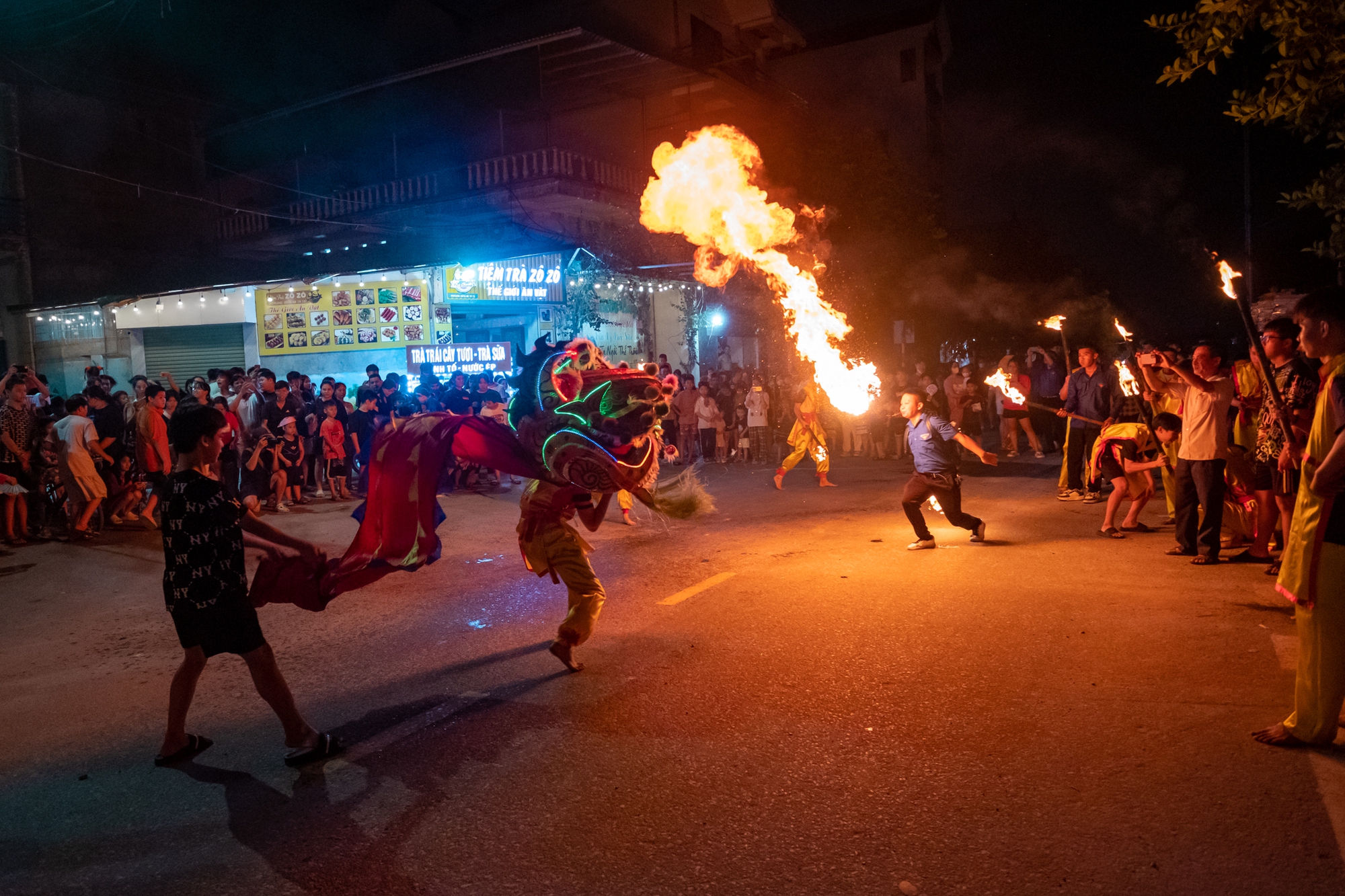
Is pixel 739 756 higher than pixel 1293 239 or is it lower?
lower

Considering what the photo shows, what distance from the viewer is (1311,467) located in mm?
4043

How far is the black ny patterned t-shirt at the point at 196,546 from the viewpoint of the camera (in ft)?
13.8

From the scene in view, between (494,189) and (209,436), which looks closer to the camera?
(209,436)

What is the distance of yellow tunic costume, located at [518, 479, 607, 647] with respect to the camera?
543 cm

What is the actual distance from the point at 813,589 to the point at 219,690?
4.25 m

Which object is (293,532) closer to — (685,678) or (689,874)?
(685,678)

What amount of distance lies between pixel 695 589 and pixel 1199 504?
4645mm

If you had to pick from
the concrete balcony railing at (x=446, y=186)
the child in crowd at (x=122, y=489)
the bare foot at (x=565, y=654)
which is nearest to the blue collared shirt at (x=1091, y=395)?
the bare foot at (x=565, y=654)

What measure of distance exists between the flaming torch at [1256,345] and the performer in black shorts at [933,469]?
3319mm

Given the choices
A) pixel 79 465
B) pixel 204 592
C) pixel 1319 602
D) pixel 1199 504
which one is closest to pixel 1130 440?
pixel 1199 504

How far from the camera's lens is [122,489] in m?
11.1

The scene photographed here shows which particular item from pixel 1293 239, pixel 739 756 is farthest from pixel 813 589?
pixel 1293 239

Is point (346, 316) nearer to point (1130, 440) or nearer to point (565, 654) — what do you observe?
point (565, 654)

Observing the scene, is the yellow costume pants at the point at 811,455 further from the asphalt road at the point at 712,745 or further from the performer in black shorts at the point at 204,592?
the performer in black shorts at the point at 204,592
